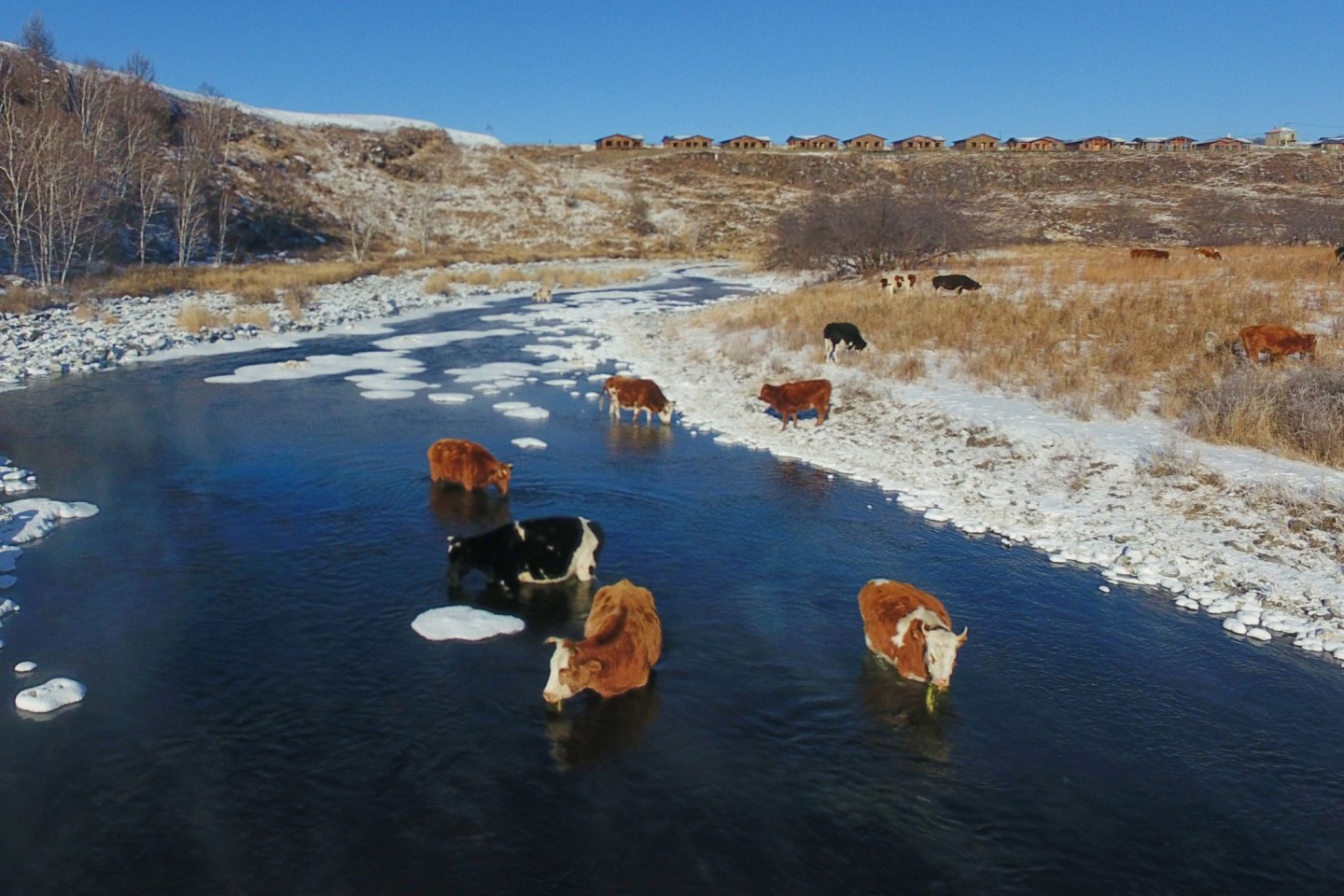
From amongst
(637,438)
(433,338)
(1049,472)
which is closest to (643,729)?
(1049,472)

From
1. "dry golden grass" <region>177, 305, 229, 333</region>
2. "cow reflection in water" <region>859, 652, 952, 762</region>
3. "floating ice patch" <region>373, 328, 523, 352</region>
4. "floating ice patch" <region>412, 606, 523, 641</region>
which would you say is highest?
"dry golden grass" <region>177, 305, 229, 333</region>

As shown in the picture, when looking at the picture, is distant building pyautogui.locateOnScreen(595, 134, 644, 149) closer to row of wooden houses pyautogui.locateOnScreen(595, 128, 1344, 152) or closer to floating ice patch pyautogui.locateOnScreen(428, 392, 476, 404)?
row of wooden houses pyautogui.locateOnScreen(595, 128, 1344, 152)

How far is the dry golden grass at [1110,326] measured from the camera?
1305 cm

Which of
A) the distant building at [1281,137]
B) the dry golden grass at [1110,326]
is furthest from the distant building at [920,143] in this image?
the dry golden grass at [1110,326]

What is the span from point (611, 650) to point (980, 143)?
11995cm

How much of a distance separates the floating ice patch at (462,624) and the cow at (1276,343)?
13.6 m

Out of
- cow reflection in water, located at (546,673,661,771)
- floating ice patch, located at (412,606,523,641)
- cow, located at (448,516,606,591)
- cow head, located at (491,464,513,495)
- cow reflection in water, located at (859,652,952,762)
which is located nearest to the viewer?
cow reflection in water, located at (546,673,661,771)

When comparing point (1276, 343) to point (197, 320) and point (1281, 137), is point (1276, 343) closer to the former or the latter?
point (197, 320)

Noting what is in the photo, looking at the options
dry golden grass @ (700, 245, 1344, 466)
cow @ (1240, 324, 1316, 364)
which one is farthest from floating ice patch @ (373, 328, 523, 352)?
cow @ (1240, 324, 1316, 364)

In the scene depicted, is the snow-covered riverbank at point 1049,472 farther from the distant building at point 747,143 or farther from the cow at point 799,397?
the distant building at point 747,143

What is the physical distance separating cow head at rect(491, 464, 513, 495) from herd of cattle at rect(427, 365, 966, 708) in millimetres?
2542

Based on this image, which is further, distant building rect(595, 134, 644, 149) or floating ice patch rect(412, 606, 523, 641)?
distant building rect(595, 134, 644, 149)

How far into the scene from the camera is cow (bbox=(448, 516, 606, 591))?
7.91m

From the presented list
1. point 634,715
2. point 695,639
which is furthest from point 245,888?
point 695,639
